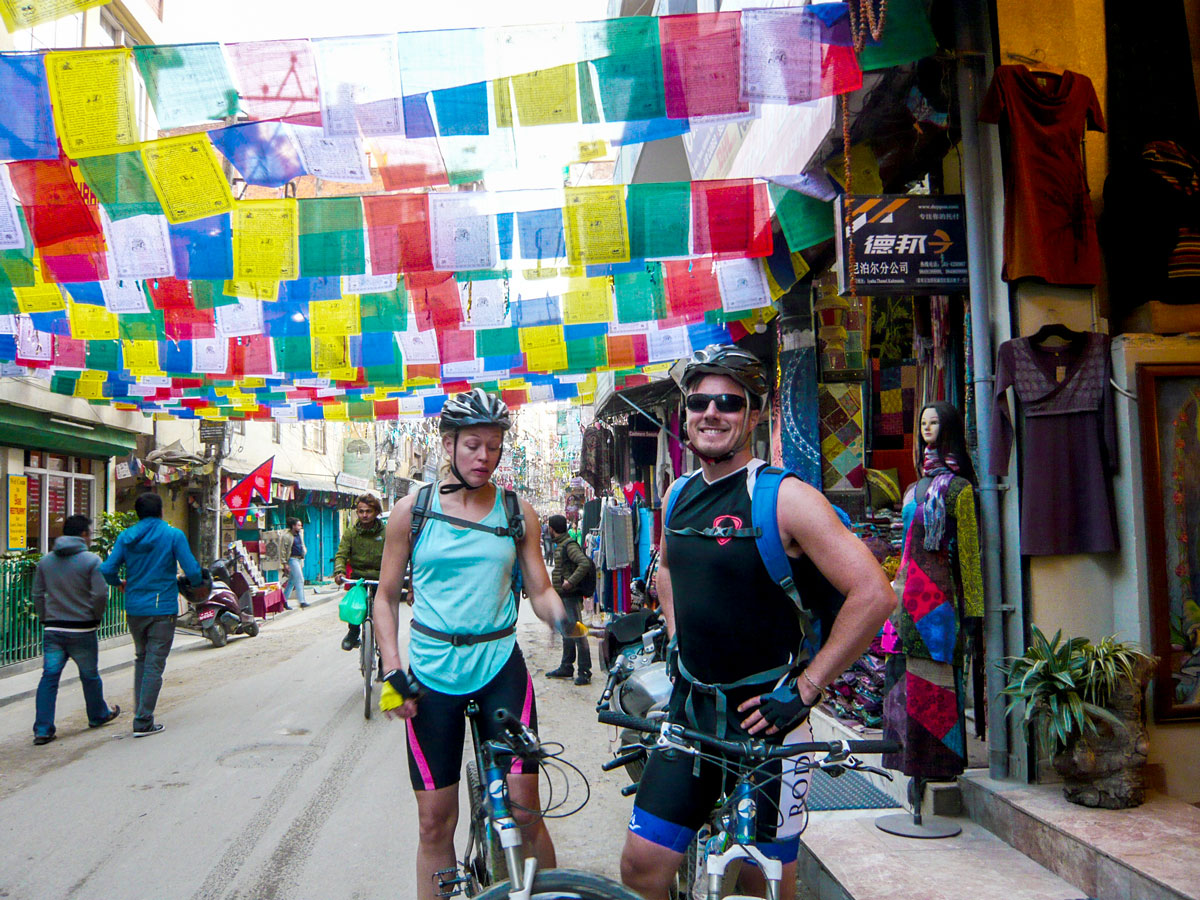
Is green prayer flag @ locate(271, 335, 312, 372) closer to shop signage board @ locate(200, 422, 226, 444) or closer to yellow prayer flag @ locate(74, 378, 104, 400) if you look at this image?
yellow prayer flag @ locate(74, 378, 104, 400)

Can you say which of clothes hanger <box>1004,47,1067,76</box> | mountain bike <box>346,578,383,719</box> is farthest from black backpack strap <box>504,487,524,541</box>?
mountain bike <box>346,578,383,719</box>

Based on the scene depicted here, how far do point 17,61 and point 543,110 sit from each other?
2959 mm

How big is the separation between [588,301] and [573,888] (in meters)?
7.69

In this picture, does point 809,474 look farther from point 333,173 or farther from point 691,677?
point 691,677

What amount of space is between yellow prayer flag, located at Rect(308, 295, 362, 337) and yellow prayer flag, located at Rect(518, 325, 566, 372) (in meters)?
1.88

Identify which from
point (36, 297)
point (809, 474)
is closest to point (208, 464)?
point (36, 297)

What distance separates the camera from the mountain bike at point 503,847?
2.22 m

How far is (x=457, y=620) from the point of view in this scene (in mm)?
3354

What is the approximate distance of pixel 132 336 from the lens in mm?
10125

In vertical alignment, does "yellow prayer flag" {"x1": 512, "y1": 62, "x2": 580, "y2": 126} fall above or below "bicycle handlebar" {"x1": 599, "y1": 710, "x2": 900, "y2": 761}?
above

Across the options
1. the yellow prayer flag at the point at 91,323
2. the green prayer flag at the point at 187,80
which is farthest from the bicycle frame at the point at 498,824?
the yellow prayer flag at the point at 91,323

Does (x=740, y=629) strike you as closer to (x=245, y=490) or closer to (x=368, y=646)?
(x=368, y=646)

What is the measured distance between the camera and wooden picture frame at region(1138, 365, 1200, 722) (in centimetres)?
446

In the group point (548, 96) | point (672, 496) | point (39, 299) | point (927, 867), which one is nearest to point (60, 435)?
point (39, 299)
